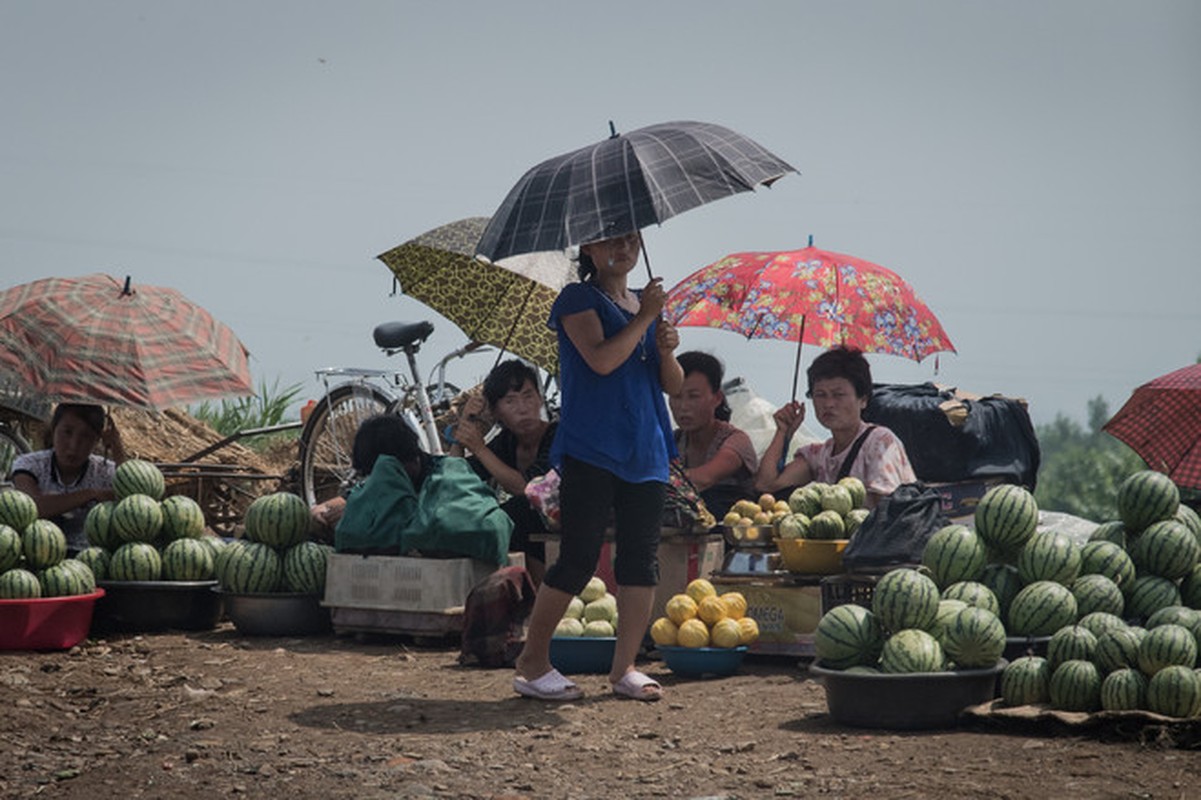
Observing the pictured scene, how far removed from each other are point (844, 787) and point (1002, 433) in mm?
4823

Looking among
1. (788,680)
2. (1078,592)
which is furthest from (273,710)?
(1078,592)

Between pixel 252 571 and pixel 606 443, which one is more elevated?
pixel 606 443

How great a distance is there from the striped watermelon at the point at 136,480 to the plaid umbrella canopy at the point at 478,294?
2.17m

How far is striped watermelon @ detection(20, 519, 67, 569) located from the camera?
8.88m

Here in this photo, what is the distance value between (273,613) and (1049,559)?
4.77 meters

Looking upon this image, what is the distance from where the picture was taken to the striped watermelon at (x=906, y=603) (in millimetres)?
6457

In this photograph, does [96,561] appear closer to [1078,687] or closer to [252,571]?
[252,571]

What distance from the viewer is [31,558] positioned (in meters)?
8.90

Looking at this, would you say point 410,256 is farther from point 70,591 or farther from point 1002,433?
point 1002,433

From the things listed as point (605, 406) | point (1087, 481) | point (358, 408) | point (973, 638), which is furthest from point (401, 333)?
point (1087, 481)

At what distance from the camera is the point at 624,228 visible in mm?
6645

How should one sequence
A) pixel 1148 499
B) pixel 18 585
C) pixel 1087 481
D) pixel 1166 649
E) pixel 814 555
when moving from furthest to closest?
pixel 1087 481 → pixel 18 585 → pixel 814 555 → pixel 1148 499 → pixel 1166 649

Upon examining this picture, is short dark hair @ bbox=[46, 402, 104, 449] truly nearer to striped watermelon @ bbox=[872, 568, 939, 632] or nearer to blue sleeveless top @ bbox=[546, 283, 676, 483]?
blue sleeveless top @ bbox=[546, 283, 676, 483]

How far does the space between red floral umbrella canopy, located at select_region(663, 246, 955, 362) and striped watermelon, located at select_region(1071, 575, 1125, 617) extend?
285cm
